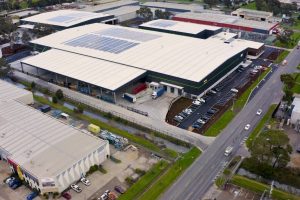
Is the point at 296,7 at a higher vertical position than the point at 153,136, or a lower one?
higher

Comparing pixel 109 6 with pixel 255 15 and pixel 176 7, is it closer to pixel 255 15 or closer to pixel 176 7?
pixel 176 7

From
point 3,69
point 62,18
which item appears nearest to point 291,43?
point 62,18

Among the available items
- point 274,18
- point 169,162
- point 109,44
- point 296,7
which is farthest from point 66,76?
point 296,7

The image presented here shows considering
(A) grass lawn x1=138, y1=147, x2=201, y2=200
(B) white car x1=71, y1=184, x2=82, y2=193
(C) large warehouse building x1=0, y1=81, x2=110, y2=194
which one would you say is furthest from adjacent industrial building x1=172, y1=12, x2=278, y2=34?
(B) white car x1=71, y1=184, x2=82, y2=193

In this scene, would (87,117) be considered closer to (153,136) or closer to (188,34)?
(153,136)

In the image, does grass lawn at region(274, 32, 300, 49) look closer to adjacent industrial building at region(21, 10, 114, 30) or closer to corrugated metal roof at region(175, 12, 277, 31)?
corrugated metal roof at region(175, 12, 277, 31)

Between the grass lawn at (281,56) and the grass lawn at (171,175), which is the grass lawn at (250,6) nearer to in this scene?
the grass lawn at (281,56)

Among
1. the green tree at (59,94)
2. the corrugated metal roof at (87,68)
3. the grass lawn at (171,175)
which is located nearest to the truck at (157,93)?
the corrugated metal roof at (87,68)
